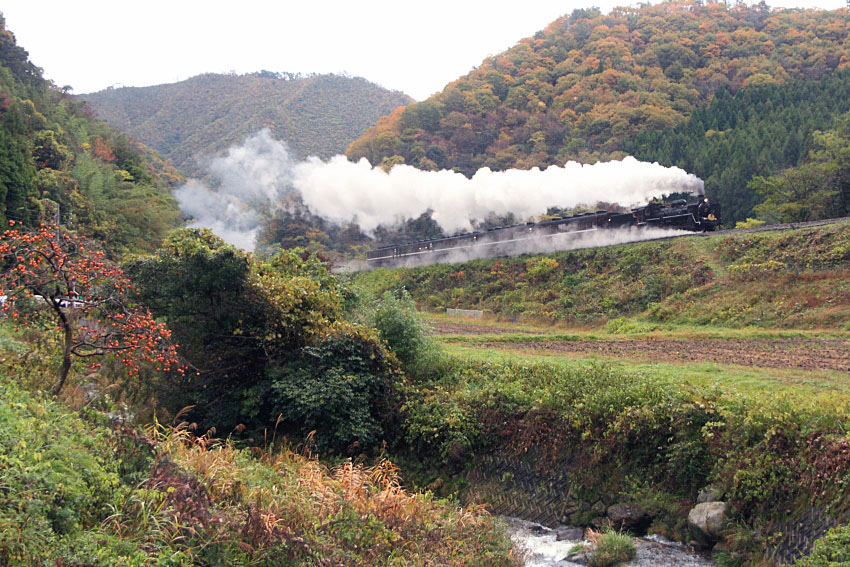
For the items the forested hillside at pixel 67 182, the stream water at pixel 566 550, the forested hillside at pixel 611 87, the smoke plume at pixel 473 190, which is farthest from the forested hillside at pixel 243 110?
the stream water at pixel 566 550

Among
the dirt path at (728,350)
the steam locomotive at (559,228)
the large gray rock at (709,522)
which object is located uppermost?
the steam locomotive at (559,228)

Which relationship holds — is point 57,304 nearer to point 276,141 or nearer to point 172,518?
point 172,518

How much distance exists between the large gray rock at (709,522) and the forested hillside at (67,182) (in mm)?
31560

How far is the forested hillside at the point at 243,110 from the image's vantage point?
14512 centimetres

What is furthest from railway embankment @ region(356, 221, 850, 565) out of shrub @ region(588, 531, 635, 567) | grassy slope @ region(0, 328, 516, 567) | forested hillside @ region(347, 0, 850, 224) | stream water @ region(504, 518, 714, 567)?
forested hillside @ region(347, 0, 850, 224)

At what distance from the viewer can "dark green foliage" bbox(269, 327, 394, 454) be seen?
13695 mm

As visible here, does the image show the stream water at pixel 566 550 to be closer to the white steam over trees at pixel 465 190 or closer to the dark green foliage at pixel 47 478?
the dark green foliage at pixel 47 478

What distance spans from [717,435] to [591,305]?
796 inches

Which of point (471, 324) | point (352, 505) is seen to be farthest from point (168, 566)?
point (471, 324)

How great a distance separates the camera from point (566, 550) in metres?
10.5

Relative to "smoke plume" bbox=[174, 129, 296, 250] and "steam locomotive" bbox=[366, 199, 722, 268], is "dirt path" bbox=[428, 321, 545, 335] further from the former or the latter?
"smoke plume" bbox=[174, 129, 296, 250]

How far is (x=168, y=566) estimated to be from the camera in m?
6.54

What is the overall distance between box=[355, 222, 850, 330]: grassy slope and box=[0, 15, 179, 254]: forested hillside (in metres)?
19.9

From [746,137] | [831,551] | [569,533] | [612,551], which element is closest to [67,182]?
[569,533]
